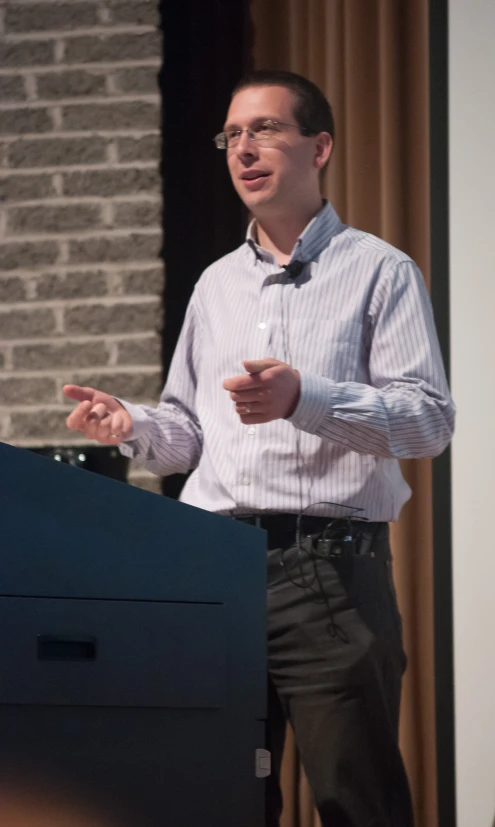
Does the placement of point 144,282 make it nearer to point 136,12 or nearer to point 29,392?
point 29,392

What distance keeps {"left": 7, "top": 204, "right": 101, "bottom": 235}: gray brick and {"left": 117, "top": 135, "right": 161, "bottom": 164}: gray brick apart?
0.14 meters

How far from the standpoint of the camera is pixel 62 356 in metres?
2.36

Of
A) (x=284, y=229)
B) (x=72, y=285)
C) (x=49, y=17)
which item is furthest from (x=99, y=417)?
(x=49, y=17)

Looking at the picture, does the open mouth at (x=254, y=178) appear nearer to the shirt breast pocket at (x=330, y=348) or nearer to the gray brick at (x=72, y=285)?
the shirt breast pocket at (x=330, y=348)

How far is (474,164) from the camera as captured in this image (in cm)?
231

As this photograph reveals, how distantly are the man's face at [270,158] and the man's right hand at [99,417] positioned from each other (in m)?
0.44

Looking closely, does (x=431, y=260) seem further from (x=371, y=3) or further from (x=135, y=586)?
(x=135, y=586)

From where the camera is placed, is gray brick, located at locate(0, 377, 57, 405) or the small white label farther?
gray brick, located at locate(0, 377, 57, 405)

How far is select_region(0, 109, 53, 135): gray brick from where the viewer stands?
7.91 feet

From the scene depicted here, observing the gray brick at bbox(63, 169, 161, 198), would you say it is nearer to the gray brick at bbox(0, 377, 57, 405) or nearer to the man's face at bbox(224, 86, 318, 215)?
the gray brick at bbox(0, 377, 57, 405)

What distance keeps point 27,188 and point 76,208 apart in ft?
0.44

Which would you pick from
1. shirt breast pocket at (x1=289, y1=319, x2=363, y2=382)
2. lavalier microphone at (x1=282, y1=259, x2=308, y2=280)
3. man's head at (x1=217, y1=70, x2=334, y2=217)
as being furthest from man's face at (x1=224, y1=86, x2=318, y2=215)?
shirt breast pocket at (x1=289, y1=319, x2=363, y2=382)

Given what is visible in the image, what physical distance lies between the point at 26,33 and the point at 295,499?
5.01 ft

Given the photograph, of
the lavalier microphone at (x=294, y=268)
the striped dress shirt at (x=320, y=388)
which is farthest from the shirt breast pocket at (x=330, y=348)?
the lavalier microphone at (x=294, y=268)
